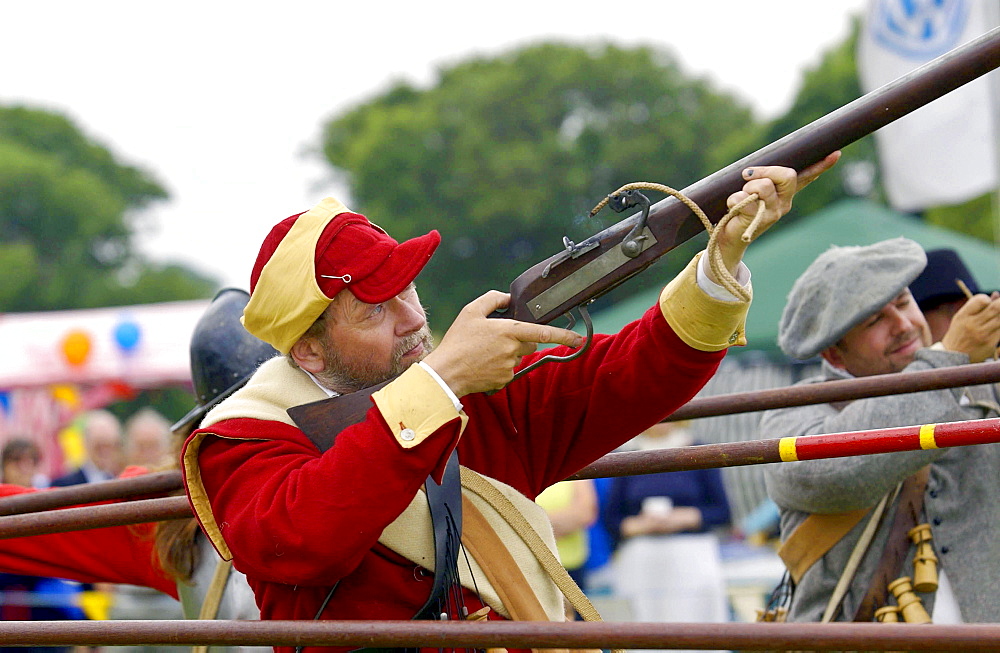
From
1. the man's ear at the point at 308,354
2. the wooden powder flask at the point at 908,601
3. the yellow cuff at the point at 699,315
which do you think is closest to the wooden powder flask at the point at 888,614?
the wooden powder flask at the point at 908,601

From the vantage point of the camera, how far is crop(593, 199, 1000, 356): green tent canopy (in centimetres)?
1056

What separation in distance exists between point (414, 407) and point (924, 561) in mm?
1836

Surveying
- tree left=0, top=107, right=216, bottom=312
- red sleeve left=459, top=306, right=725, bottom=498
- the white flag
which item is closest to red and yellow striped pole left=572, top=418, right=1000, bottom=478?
red sleeve left=459, top=306, right=725, bottom=498

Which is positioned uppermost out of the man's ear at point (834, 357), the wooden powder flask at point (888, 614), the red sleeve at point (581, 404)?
the red sleeve at point (581, 404)

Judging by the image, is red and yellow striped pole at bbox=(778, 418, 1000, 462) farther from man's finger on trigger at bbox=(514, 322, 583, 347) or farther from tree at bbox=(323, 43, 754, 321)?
tree at bbox=(323, 43, 754, 321)

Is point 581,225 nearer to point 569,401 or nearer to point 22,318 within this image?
point 569,401

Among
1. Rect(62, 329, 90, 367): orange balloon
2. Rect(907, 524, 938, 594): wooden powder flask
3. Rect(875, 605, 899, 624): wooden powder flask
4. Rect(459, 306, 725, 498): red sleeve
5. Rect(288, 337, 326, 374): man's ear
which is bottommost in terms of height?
Rect(62, 329, 90, 367): orange balloon

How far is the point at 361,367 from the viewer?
281 cm

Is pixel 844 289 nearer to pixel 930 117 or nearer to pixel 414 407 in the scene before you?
pixel 414 407

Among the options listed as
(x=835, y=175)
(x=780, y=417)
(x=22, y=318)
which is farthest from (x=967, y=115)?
(x=835, y=175)

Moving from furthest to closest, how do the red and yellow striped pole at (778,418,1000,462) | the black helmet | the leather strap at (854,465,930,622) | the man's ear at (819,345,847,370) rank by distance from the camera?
1. the black helmet
2. the man's ear at (819,345,847,370)
3. the leather strap at (854,465,930,622)
4. the red and yellow striped pole at (778,418,1000,462)

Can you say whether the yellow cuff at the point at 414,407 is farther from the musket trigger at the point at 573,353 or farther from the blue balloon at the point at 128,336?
the blue balloon at the point at 128,336

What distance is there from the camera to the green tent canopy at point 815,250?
10562 mm

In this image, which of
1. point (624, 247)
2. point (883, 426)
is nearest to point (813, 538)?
point (883, 426)
